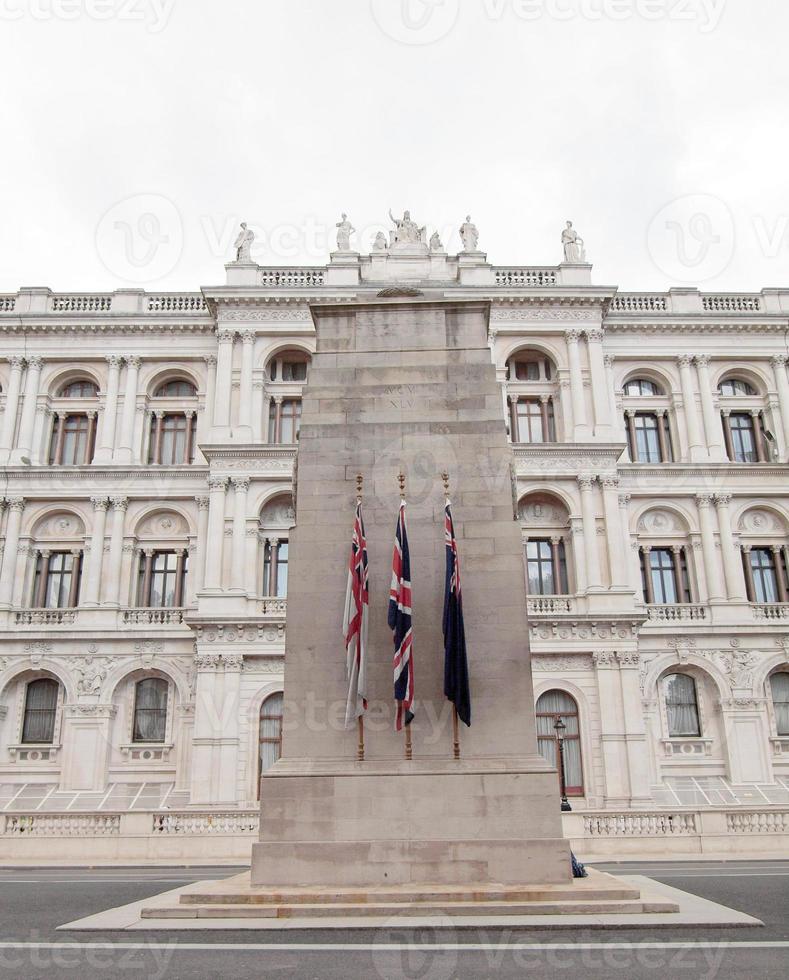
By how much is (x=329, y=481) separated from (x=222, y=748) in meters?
20.1

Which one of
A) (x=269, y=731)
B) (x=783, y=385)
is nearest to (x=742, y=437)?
(x=783, y=385)

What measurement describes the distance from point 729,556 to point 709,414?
6030mm

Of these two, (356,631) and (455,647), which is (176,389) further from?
(455,647)

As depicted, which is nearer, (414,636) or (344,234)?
(414,636)

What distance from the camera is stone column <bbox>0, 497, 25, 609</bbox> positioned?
114ft

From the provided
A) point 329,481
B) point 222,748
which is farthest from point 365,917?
point 222,748

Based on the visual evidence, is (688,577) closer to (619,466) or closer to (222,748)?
(619,466)

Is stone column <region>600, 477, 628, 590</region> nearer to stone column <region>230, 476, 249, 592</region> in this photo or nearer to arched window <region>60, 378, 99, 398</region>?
stone column <region>230, 476, 249, 592</region>

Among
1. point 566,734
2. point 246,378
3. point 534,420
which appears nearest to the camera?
point 566,734

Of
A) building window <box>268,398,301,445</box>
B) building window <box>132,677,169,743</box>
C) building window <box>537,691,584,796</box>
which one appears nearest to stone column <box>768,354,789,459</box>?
building window <box>537,691,584,796</box>

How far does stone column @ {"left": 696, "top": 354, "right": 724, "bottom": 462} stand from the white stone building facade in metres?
0.12

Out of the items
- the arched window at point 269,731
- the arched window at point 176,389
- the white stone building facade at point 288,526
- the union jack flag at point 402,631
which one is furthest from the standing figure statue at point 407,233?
the union jack flag at point 402,631

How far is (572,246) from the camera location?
38.9 metres

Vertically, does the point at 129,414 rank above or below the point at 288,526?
Result: above
